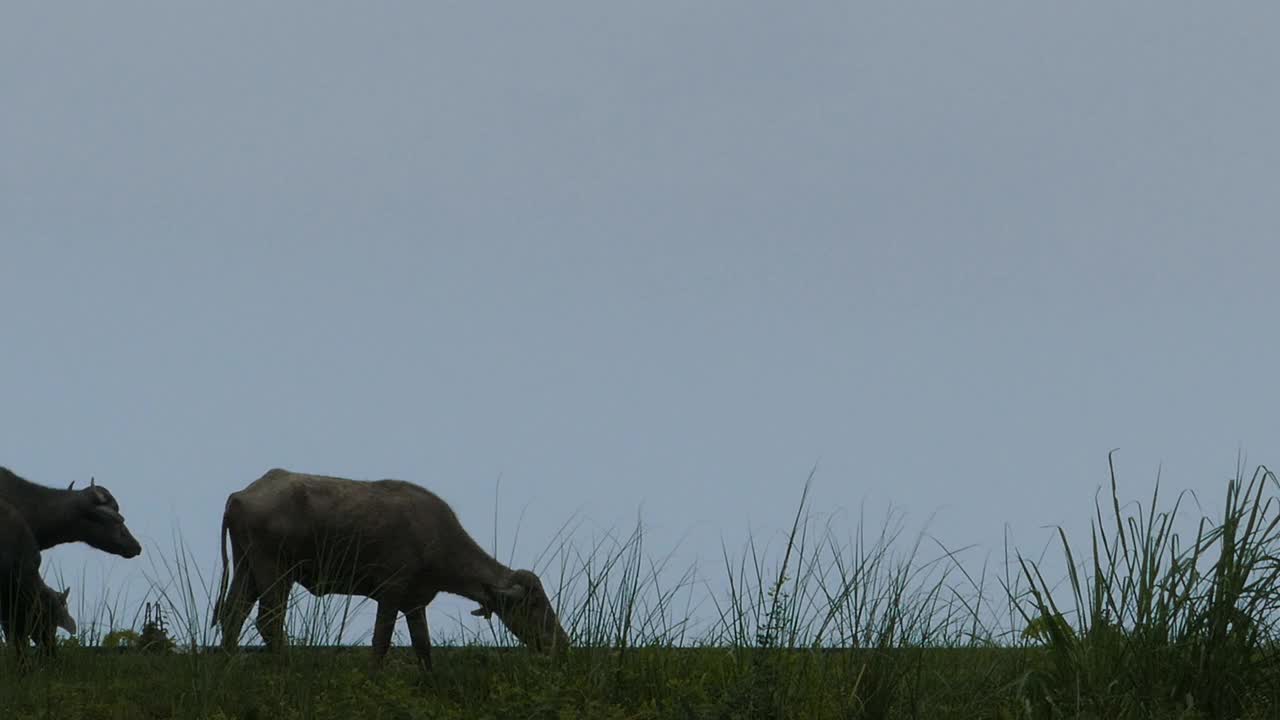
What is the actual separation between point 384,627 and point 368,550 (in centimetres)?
77

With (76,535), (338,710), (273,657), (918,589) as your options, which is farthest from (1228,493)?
(76,535)

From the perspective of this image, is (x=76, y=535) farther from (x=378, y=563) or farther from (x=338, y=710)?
(x=338, y=710)

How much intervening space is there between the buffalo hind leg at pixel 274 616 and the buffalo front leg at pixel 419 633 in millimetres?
968

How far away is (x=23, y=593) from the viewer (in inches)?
422

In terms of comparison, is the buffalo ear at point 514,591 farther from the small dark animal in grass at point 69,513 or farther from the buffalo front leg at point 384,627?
the small dark animal in grass at point 69,513

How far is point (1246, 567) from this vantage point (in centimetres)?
754

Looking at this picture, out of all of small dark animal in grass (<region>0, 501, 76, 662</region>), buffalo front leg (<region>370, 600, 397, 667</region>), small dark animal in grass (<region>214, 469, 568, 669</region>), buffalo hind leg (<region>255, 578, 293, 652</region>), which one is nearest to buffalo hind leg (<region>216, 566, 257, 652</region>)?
small dark animal in grass (<region>214, 469, 568, 669</region>)

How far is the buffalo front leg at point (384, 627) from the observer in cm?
1091

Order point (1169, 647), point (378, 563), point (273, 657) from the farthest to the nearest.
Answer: point (378, 563)
point (273, 657)
point (1169, 647)

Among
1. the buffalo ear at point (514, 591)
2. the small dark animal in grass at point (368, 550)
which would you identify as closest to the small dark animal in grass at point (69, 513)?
the small dark animal in grass at point (368, 550)

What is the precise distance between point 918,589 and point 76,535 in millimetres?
7640

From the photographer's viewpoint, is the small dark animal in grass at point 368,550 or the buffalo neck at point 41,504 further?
the buffalo neck at point 41,504

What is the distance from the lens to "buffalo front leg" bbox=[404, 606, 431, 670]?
1048 cm

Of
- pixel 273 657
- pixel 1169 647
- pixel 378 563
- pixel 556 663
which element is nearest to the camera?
pixel 1169 647
